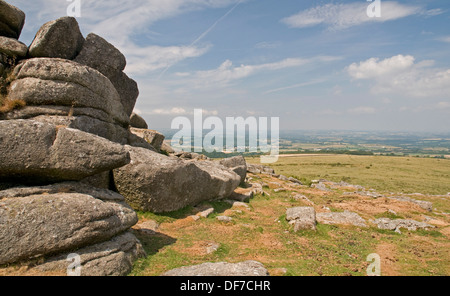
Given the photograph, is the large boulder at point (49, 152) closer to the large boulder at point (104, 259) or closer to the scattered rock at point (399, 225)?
the large boulder at point (104, 259)

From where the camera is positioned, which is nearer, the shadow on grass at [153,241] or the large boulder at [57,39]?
the shadow on grass at [153,241]

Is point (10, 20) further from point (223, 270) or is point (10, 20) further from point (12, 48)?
point (223, 270)

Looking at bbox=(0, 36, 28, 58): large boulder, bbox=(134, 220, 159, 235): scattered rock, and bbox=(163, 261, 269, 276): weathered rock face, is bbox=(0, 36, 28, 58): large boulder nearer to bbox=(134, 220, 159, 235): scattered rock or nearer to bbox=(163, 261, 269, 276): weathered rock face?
bbox=(134, 220, 159, 235): scattered rock

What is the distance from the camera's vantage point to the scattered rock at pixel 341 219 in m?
23.2

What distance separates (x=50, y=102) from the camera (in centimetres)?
1803

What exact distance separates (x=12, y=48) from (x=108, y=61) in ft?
24.9

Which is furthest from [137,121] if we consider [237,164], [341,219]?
[341,219]

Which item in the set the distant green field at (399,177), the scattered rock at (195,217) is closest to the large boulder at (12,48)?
the scattered rock at (195,217)

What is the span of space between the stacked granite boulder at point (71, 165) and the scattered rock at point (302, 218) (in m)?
8.22

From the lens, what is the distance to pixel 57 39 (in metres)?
20.5

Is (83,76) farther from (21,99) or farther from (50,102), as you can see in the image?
(21,99)

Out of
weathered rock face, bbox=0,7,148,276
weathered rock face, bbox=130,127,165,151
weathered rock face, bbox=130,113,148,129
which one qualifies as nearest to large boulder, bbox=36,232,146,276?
weathered rock face, bbox=0,7,148,276
